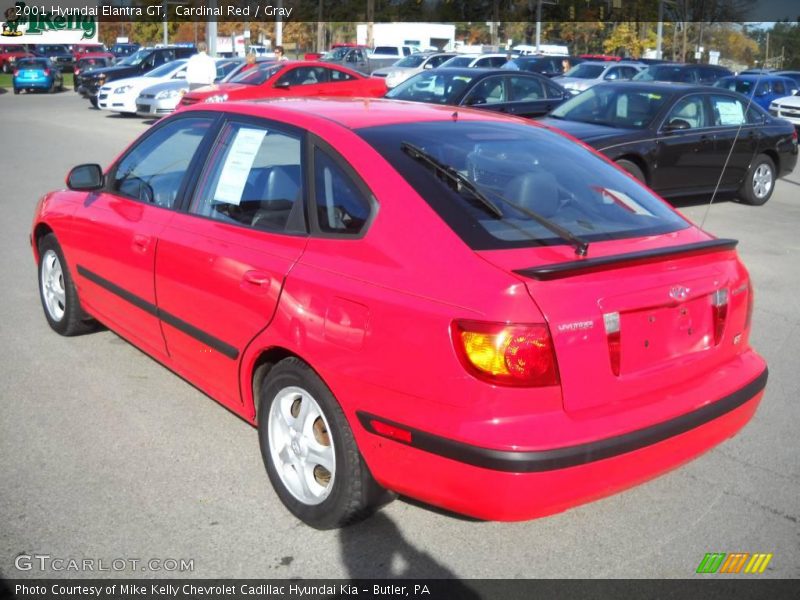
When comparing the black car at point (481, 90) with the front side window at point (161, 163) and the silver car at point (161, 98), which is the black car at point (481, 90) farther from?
the front side window at point (161, 163)

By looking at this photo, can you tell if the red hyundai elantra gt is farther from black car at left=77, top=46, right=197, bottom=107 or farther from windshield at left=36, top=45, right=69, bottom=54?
windshield at left=36, top=45, right=69, bottom=54

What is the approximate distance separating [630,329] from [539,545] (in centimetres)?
98

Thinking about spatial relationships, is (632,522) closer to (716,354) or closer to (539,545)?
(539,545)

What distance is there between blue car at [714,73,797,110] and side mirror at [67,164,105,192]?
63.9 feet

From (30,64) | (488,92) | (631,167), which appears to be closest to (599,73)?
(488,92)

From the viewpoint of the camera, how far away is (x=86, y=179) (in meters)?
5.13

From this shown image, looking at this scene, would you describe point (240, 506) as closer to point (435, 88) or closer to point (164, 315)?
point (164, 315)

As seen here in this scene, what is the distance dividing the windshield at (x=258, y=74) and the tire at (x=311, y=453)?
1687 centimetres

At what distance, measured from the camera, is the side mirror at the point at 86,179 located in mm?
5105

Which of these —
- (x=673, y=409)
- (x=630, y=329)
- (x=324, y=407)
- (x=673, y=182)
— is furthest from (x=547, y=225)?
(x=673, y=182)

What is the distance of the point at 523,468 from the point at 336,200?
133 cm

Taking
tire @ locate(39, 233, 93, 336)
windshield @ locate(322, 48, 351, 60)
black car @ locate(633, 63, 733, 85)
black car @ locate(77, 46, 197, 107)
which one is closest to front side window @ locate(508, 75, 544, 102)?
black car @ locate(633, 63, 733, 85)

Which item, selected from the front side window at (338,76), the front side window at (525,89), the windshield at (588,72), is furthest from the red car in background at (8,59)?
the front side window at (525,89)

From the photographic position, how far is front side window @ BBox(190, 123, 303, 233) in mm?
3756
